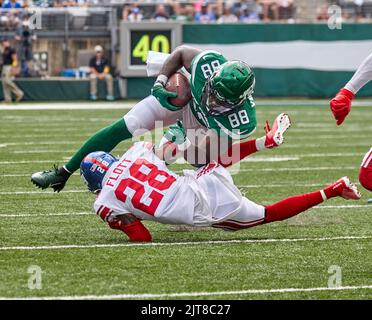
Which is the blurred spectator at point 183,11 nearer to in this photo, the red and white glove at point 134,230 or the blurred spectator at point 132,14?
the blurred spectator at point 132,14

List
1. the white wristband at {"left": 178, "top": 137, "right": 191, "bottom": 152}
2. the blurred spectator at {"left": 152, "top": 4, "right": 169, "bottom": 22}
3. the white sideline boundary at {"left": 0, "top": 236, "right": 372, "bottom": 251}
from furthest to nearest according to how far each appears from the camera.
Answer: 1. the blurred spectator at {"left": 152, "top": 4, "right": 169, "bottom": 22}
2. the white wristband at {"left": 178, "top": 137, "right": 191, "bottom": 152}
3. the white sideline boundary at {"left": 0, "top": 236, "right": 372, "bottom": 251}

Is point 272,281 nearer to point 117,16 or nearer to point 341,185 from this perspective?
point 341,185

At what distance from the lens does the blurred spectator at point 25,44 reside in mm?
22594

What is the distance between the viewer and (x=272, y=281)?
17.1 feet

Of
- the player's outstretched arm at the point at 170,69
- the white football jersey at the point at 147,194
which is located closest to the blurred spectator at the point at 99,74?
the player's outstretched arm at the point at 170,69

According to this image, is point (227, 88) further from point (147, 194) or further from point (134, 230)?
point (134, 230)

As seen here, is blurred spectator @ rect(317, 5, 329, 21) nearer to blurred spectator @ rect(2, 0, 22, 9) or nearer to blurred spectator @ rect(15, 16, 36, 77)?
blurred spectator @ rect(15, 16, 36, 77)

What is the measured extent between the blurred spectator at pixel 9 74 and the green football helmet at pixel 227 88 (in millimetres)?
15366

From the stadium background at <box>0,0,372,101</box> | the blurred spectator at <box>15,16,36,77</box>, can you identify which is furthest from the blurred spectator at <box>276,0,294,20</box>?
the blurred spectator at <box>15,16,36,77</box>

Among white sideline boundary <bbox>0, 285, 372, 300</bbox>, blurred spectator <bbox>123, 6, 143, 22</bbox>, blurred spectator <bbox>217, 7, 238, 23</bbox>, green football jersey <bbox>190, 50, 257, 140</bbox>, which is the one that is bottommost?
blurred spectator <bbox>217, 7, 238, 23</bbox>

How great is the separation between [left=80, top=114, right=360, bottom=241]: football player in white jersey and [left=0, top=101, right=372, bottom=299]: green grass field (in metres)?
0.15

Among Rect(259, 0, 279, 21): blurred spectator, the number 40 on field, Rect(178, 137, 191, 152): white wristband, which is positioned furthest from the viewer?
Rect(259, 0, 279, 21): blurred spectator

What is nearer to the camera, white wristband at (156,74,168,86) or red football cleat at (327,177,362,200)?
red football cleat at (327,177,362,200)

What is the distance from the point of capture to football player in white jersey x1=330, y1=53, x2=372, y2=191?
6.13 metres
